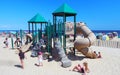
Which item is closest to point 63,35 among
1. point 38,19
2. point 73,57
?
point 73,57

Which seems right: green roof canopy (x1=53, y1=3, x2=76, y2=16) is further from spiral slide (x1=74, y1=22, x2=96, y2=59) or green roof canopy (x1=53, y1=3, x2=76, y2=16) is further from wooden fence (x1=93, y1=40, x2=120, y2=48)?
wooden fence (x1=93, y1=40, x2=120, y2=48)

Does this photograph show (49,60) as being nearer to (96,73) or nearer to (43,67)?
(43,67)

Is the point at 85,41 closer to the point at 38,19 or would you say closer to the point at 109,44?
the point at 38,19

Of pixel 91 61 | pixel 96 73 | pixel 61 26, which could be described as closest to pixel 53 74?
pixel 96 73

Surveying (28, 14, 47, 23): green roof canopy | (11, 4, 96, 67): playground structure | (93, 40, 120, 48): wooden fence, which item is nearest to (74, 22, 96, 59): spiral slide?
(11, 4, 96, 67): playground structure

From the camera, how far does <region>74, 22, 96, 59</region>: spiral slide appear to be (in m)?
13.3

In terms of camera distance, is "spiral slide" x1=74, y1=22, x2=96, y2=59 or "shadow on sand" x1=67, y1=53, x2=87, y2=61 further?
"shadow on sand" x1=67, y1=53, x2=87, y2=61

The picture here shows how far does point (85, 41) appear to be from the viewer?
1323 cm

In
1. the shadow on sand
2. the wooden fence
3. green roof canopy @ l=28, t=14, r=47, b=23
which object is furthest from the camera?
the wooden fence

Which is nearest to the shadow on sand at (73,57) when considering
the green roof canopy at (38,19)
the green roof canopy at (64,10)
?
the green roof canopy at (64,10)

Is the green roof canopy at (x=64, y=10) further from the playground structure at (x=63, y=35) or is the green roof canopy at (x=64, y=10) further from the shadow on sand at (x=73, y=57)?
the shadow on sand at (x=73, y=57)

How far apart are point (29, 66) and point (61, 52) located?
2390 mm

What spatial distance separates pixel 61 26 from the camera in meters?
14.5

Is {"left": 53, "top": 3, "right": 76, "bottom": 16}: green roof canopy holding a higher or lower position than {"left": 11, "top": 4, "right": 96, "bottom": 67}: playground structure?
higher
